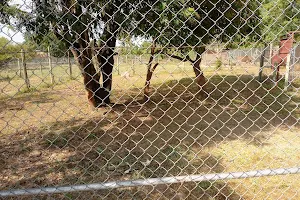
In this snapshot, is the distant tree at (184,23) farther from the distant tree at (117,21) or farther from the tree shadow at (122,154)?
the tree shadow at (122,154)

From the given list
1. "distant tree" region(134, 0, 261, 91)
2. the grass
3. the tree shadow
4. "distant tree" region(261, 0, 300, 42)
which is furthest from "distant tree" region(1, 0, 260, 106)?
the tree shadow

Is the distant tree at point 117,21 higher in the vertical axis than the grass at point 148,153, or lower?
higher

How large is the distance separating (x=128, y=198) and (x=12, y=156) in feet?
6.16

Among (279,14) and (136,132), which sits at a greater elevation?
(279,14)

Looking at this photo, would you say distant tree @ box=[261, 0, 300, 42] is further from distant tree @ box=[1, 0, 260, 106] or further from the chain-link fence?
distant tree @ box=[1, 0, 260, 106]

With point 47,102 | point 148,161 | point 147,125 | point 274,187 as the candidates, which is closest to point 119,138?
point 147,125

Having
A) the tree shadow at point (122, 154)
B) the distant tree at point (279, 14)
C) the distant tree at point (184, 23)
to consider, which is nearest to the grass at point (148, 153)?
the tree shadow at point (122, 154)

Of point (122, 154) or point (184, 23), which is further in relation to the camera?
point (122, 154)

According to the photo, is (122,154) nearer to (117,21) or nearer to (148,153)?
(148,153)

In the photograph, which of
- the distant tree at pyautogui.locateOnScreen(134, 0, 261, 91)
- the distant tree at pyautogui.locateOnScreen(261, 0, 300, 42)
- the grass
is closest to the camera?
the distant tree at pyautogui.locateOnScreen(261, 0, 300, 42)

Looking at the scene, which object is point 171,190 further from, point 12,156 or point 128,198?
point 12,156

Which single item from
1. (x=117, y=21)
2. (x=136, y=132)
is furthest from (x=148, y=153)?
(x=117, y=21)

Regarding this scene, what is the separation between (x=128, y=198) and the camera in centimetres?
229

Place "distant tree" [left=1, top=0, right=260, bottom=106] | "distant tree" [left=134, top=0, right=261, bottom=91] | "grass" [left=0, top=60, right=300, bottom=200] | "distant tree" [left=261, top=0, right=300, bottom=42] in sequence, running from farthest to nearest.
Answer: "grass" [left=0, top=60, right=300, bottom=200] → "distant tree" [left=134, top=0, right=261, bottom=91] → "distant tree" [left=1, top=0, right=260, bottom=106] → "distant tree" [left=261, top=0, right=300, bottom=42]
